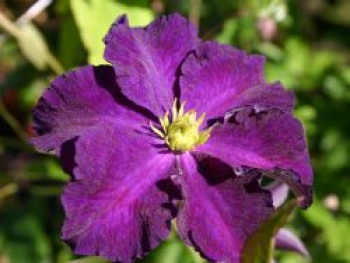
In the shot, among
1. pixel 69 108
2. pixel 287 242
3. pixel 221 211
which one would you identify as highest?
pixel 69 108

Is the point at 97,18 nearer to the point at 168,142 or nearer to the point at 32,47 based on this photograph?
the point at 32,47

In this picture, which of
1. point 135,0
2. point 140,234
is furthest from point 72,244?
point 135,0

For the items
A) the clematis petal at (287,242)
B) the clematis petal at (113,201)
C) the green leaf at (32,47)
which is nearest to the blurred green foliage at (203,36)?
the green leaf at (32,47)

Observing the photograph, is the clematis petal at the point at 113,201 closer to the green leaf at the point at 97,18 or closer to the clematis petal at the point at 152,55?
the clematis petal at the point at 152,55

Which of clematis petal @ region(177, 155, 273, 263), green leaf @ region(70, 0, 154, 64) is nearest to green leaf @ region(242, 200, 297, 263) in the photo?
clematis petal @ region(177, 155, 273, 263)

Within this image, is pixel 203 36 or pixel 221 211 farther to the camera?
pixel 203 36

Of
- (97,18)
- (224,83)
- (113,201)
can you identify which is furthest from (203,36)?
(113,201)
